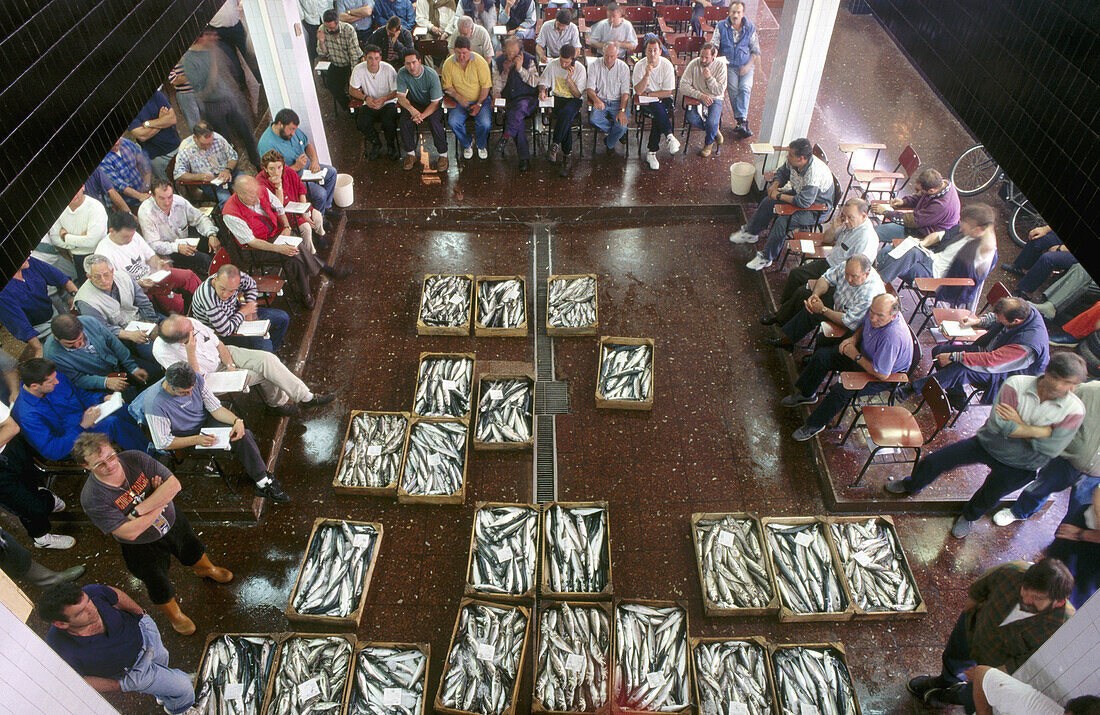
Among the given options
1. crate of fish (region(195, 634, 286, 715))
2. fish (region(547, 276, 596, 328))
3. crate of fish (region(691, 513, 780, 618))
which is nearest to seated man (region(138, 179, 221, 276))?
fish (region(547, 276, 596, 328))

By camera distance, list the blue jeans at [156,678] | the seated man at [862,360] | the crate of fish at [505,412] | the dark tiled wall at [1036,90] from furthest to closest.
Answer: the crate of fish at [505,412] → the seated man at [862,360] → the blue jeans at [156,678] → the dark tiled wall at [1036,90]

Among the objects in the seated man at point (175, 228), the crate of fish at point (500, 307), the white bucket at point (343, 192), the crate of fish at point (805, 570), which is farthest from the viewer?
the white bucket at point (343, 192)

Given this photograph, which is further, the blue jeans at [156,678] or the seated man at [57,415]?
the seated man at [57,415]

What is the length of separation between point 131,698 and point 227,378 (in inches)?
98.7

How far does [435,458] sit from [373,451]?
1.97ft

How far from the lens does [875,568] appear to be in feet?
18.5

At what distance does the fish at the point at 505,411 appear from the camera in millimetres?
6645

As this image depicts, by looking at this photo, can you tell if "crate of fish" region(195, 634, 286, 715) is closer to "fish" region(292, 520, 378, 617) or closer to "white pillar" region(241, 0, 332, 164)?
"fish" region(292, 520, 378, 617)

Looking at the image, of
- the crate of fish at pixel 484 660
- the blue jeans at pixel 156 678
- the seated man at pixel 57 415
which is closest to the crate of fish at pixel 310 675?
the blue jeans at pixel 156 678

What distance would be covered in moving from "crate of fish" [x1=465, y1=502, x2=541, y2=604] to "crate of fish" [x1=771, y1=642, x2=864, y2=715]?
193cm

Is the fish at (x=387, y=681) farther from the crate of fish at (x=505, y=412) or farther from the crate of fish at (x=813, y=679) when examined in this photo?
the crate of fish at (x=813, y=679)

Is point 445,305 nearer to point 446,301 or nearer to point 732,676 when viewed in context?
point 446,301

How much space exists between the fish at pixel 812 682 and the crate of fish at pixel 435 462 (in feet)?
9.58

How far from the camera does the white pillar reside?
834 cm
